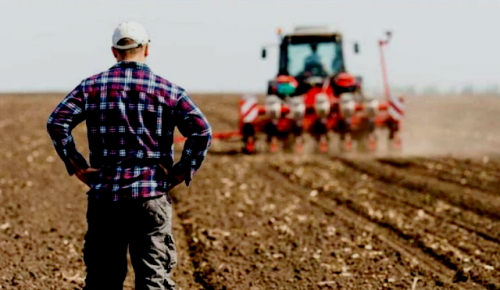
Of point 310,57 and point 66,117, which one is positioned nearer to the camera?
point 66,117

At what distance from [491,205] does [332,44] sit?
7.71m

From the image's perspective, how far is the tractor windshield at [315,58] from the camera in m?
16.6

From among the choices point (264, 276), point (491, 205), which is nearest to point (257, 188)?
point (491, 205)

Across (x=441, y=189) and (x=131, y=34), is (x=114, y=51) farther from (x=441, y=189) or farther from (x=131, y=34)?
(x=441, y=189)

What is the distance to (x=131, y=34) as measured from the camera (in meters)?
3.71

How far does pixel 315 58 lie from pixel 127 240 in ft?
Answer: 43.7

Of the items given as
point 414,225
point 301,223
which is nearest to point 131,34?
point 301,223

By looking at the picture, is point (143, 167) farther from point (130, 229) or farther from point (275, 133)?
point (275, 133)

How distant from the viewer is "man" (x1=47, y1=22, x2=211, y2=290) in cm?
375

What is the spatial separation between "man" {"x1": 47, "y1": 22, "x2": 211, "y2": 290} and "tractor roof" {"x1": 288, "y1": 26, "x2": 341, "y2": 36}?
12895 mm

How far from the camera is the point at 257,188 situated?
1111cm

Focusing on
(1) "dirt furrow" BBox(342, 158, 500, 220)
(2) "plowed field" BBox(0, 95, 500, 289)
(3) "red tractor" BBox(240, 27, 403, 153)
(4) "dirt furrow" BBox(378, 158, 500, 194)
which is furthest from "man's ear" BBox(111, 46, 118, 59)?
(3) "red tractor" BBox(240, 27, 403, 153)

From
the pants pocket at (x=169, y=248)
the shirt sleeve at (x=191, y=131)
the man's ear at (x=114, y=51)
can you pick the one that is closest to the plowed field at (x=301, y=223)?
the pants pocket at (x=169, y=248)

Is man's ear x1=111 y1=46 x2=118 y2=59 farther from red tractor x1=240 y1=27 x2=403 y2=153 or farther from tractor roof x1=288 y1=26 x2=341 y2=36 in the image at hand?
tractor roof x1=288 y1=26 x2=341 y2=36
